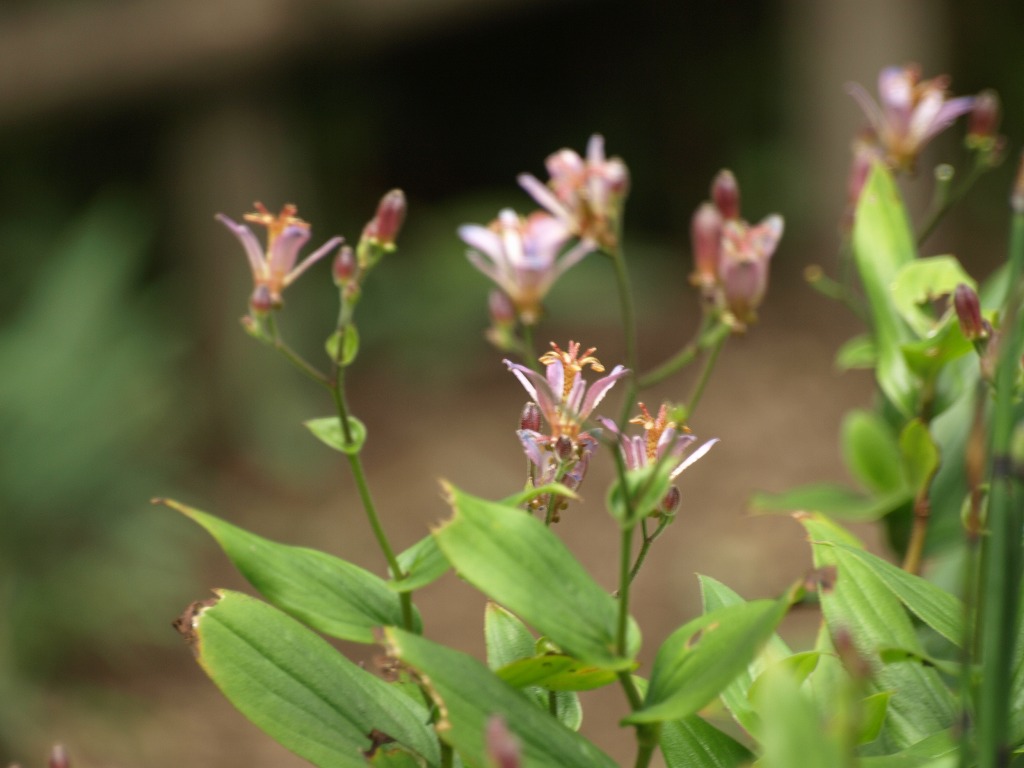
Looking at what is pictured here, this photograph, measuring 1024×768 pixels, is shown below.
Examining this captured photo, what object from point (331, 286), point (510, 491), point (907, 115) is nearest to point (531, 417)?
point (907, 115)

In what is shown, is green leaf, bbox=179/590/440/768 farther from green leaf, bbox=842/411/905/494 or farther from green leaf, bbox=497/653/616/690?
green leaf, bbox=842/411/905/494

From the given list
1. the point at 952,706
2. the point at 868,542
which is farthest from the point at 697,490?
the point at 952,706

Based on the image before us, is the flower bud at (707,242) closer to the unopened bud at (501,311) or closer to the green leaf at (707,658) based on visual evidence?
the unopened bud at (501,311)

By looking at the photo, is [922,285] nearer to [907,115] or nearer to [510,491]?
[907,115]

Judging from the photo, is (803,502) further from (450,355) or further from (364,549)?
(450,355)

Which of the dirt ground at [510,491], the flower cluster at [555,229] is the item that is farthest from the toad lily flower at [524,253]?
the dirt ground at [510,491]

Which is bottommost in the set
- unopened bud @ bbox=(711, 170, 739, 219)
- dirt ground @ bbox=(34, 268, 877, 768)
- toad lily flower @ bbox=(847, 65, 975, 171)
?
dirt ground @ bbox=(34, 268, 877, 768)

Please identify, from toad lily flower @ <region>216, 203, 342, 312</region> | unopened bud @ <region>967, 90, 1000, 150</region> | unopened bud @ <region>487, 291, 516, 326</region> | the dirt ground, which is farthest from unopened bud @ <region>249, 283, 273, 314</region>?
the dirt ground
